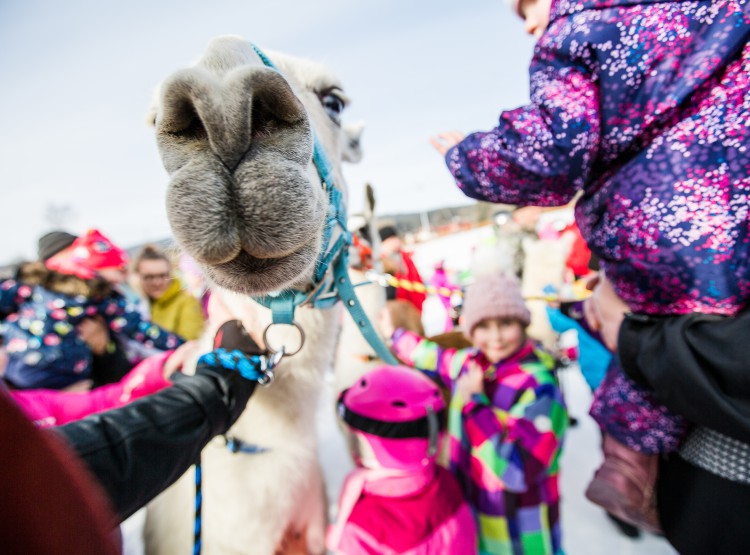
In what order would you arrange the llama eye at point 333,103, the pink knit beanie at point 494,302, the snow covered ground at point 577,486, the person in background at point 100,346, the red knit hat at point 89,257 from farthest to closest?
the red knit hat at point 89,257 → the person in background at point 100,346 → the snow covered ground at point 577,486 → the pink knit beanie at point 494,302 → the llama eye at point 333,103

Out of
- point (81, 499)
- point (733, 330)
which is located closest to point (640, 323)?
point (733, 330)

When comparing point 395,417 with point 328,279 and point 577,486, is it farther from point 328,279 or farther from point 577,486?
point 577,486

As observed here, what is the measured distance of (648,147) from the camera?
911mm

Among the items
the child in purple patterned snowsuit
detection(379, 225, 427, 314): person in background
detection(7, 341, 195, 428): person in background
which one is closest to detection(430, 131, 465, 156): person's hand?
the child in purple patterned snowsuit

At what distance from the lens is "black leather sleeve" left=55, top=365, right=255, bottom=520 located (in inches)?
29.5

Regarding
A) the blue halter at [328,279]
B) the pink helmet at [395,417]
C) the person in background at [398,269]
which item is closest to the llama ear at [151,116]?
the blue halter at [328,279]

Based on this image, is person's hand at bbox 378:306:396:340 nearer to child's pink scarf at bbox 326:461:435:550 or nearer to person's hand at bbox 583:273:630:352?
child's pink scarf at bbox 326:461:435:550

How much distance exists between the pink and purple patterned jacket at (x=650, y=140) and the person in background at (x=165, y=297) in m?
4.22

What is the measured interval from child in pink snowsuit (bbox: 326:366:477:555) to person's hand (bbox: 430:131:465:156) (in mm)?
1049

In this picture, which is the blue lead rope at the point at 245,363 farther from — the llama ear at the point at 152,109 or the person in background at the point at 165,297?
the person in background at the point at 165,297

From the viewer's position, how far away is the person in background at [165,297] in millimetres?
4328

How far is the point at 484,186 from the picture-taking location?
114 cm

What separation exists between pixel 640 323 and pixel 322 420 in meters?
1.28

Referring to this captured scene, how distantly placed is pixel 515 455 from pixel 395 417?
67 centimetres
